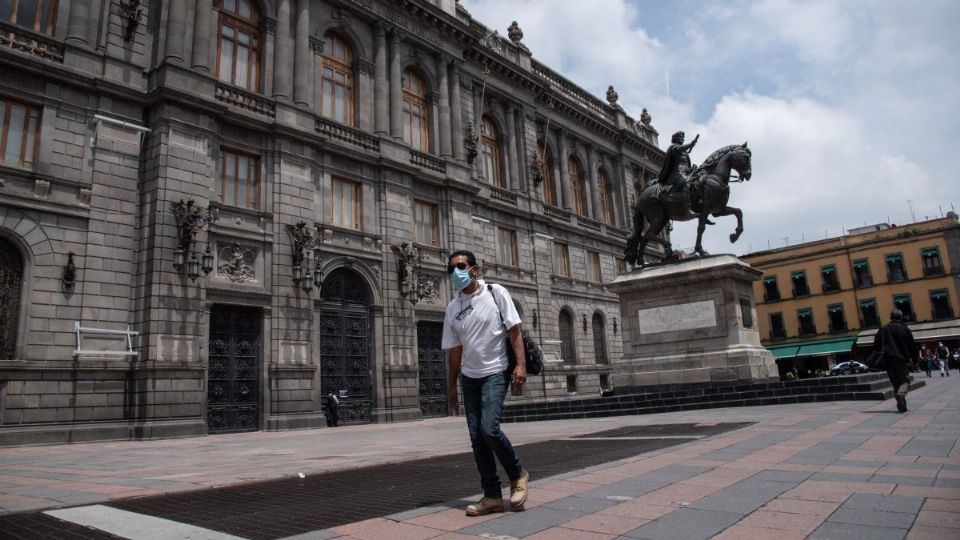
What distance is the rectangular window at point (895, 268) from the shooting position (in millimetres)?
49469

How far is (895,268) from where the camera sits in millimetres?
50000

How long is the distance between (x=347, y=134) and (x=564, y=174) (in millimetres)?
16181

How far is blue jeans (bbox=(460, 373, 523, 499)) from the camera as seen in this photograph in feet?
15.0

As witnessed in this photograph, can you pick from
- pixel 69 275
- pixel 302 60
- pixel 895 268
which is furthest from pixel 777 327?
pixel 69 275

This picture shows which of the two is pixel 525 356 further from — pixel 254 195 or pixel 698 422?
pixel 254 195

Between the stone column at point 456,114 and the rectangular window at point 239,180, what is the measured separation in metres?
9.97

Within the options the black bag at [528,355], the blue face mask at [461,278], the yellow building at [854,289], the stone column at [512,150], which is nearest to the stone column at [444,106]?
the stone column at [512,150]

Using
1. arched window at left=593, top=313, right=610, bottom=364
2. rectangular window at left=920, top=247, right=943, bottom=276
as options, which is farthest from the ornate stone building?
rectangular window at left=920, top=247, right=943, bottom=276

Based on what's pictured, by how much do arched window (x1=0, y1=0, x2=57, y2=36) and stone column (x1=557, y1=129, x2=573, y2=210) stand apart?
81.2ft

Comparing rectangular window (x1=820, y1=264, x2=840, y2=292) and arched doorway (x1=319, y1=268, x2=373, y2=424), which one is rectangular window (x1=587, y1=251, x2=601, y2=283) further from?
rectangular window (x1=820, y1=264, x2=840, y2=292)

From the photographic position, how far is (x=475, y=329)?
16.2ft

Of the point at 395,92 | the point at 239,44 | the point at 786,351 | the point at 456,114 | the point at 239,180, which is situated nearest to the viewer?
the point at 239,180

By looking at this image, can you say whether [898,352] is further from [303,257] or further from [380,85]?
[380,85]

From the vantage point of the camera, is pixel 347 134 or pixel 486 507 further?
pixel 347 134
